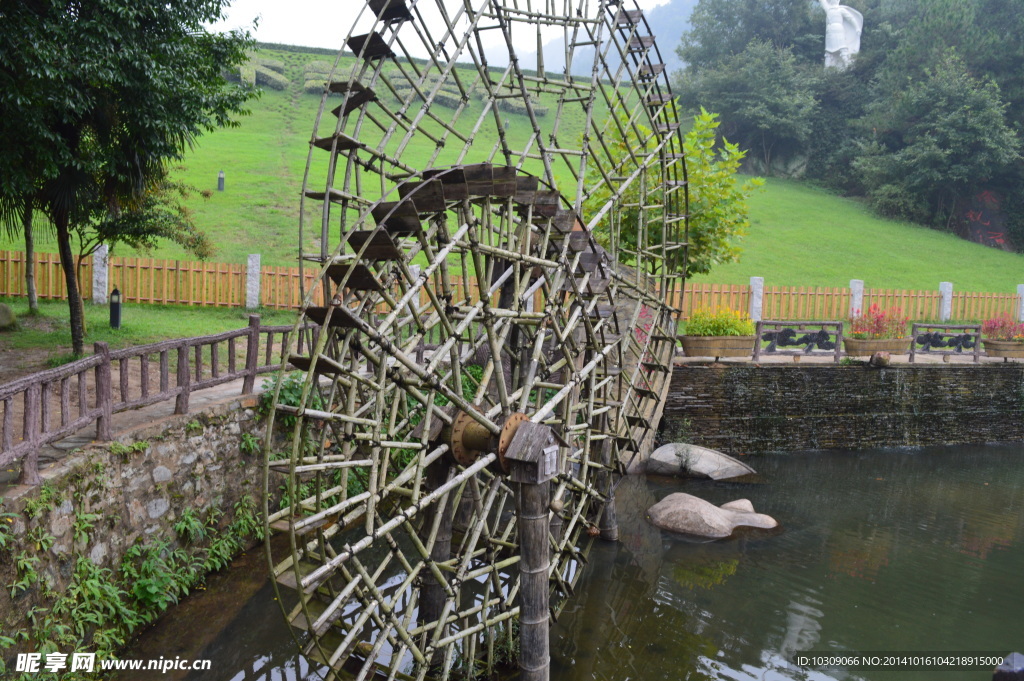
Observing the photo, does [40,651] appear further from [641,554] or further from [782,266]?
[782,266]

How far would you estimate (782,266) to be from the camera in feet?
91.4

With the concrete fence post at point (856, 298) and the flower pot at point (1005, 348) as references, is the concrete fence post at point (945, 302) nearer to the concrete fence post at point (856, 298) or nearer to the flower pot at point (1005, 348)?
the concrete fence post at point (856, 298)

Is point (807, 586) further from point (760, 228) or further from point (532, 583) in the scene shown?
point (760, 228)

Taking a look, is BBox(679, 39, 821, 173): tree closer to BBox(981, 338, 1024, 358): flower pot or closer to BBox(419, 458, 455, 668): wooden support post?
BBox(981, 338, 1024, 358): flower pot

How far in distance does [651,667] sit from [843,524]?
5665mm

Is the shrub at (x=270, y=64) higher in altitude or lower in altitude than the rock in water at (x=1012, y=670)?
higher

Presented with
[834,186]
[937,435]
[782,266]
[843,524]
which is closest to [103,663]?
[843,524]

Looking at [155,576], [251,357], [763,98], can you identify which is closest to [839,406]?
[251,357]

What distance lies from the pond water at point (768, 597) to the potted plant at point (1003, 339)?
18.9 feet

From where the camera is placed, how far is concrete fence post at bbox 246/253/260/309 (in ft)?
58.1

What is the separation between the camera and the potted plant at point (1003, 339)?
17609 mm

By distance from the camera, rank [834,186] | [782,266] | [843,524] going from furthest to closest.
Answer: [834,186], [782,266], [843,524]

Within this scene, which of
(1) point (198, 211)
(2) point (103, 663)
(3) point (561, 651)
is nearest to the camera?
(2) point (103, 663)

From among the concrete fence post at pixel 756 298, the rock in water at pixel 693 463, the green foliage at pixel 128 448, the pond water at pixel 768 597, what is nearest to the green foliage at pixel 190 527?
the pond water at pixel 768 597
